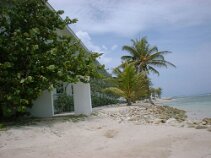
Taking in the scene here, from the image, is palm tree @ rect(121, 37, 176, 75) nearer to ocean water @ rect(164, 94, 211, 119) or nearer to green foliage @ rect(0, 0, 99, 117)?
ocean water @ rect(164, 94, 211, 119)

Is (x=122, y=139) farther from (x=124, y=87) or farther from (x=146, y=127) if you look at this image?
(x=124, y=87)

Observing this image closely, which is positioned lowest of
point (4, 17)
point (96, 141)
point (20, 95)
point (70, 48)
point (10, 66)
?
point (96, 141)

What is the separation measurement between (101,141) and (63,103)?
10.9 meters

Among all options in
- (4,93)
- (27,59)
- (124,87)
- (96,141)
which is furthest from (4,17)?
(124,87)

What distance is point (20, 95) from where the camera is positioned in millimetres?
13398

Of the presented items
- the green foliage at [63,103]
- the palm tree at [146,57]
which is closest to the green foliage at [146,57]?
the palm tree at [146,57]

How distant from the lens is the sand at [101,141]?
859 cm

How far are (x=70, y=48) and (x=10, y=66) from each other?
318 centimetres

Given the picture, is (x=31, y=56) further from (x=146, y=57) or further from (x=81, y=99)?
(x=146, y=57)

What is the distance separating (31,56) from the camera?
13.5 m

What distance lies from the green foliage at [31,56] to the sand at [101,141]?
153cm

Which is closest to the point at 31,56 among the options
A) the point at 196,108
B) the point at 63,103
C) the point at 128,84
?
the point at 63,103

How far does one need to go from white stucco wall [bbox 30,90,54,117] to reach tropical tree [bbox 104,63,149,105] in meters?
8.74

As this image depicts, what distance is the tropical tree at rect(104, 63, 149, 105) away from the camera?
79.2ft
